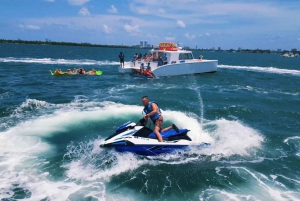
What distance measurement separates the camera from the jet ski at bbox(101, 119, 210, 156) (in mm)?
8859

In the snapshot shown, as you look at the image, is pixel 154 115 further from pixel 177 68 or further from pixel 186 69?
pixel 186 69

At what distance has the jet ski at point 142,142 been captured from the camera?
29.1 feet

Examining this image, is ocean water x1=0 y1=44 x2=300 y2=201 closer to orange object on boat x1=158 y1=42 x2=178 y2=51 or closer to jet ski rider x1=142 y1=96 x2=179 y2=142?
jet ski rider x1=142 y1=96 x2=179 y2=142

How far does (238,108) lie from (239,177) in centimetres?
898

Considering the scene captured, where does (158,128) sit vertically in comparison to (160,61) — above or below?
below

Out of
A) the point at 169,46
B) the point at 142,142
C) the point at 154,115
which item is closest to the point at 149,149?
the point at 142,142

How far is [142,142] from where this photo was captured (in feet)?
29.3

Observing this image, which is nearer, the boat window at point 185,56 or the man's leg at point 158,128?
the man's leg at point 158,128

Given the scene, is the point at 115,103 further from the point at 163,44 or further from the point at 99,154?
the point at 163,44

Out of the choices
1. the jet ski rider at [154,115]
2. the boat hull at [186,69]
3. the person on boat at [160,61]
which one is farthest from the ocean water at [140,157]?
the person on boat at [160,61]

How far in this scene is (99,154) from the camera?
912cm

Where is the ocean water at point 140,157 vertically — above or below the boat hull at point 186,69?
below

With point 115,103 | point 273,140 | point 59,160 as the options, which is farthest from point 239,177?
point 115,103

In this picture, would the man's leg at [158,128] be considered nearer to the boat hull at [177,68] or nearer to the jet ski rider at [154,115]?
the jet ski rider at [154,115]
